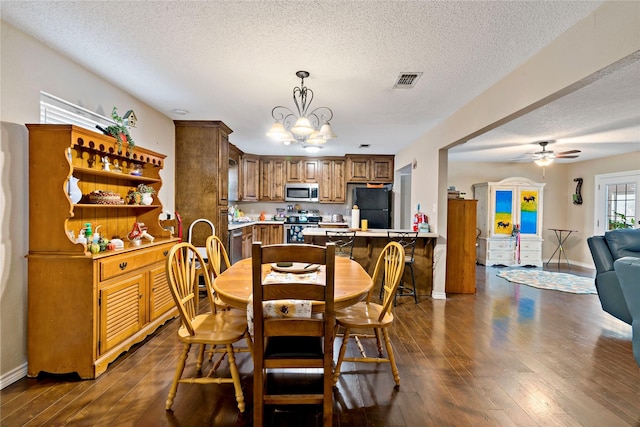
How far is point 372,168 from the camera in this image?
22.1 feet

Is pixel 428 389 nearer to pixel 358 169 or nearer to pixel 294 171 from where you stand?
pixel 358 169

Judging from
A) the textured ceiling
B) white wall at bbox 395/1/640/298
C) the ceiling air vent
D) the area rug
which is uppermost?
the textured ceiling

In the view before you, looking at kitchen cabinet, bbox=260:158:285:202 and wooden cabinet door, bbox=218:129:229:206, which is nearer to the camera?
wooden cabinet door, bbox=218:129:229:206

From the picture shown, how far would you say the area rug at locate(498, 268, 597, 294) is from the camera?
4887 millimetres

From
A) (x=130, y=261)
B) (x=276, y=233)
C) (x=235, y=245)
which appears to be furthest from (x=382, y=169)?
(x=130, y=261)

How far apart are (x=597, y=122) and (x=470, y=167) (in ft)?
11.2

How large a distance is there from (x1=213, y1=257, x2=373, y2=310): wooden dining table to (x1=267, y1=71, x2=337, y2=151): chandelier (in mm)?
1160

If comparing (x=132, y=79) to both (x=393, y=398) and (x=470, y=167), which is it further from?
(x=470, y=167)

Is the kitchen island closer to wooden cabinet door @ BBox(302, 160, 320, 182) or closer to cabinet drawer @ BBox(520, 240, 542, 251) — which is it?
wooden cabinet door @ BBox(302, 160, 320, 182)

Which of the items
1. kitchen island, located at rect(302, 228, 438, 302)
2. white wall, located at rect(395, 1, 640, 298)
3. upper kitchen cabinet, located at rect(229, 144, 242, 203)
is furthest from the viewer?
upper kitchen cabinet, located at rect(229, 144, 242, 203)

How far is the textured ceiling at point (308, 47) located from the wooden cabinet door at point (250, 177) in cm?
284

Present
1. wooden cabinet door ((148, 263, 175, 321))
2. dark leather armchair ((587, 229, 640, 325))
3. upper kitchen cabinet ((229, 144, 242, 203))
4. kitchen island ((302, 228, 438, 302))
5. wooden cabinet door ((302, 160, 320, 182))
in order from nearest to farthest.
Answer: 1. wooden cabinet door ((148, 263, 175, 321))
2. dark leather armchair ((587, 229, 640, 325))
3. kitchen island ((302, 228, 438, 302))
4. upper kitchen cabinet ((229, 144, 242, 203))
5. wooden cabinet door ((302, 160, 320, 182))

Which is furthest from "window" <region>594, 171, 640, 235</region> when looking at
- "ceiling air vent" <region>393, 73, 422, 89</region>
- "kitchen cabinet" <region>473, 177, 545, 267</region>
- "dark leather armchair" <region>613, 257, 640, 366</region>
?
"ceiling air vent" <region>393, 73, 422, 89</region>

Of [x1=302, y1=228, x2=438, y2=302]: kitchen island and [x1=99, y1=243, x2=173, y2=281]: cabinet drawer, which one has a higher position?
[x1=99, y1=243, x2=173, y2=281]: cabinet drawer
